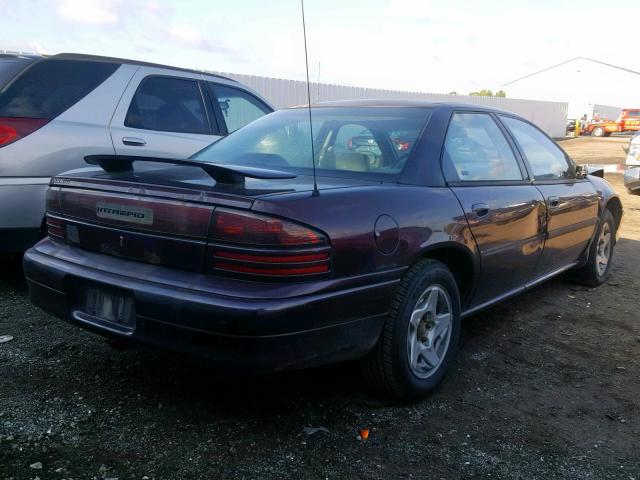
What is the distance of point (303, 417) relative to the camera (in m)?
2.98

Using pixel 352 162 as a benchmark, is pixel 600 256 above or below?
below

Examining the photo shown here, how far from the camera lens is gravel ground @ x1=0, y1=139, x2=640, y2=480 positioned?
2574 millimetres

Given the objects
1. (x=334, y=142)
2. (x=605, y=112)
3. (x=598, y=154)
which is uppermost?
(x=334, y=142)

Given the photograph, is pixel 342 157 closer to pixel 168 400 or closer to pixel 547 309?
pixel 168 400

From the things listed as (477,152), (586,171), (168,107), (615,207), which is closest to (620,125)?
(615,207)

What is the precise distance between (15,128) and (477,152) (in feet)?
9.93

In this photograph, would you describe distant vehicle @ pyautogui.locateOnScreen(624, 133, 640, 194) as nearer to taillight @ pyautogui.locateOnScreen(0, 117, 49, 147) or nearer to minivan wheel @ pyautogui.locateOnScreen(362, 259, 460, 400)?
minivan wheel @ pyautogui.locateOnScreen(362, 259, 460, 400)

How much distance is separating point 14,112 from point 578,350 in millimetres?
4045

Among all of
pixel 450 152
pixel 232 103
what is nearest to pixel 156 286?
pixel 450 152

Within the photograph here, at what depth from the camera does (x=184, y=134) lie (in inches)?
212

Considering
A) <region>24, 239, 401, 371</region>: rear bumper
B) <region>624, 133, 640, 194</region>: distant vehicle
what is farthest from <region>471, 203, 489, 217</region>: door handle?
<region>624, 133, 640, 194</region>: distant vehicle

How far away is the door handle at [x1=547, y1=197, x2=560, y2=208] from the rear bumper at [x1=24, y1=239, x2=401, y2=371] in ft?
6.47

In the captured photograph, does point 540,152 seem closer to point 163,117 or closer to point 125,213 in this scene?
point 163,117

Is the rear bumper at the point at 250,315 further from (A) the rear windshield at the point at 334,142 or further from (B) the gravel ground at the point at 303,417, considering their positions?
(A) the rear windshield at the point at 334,142
